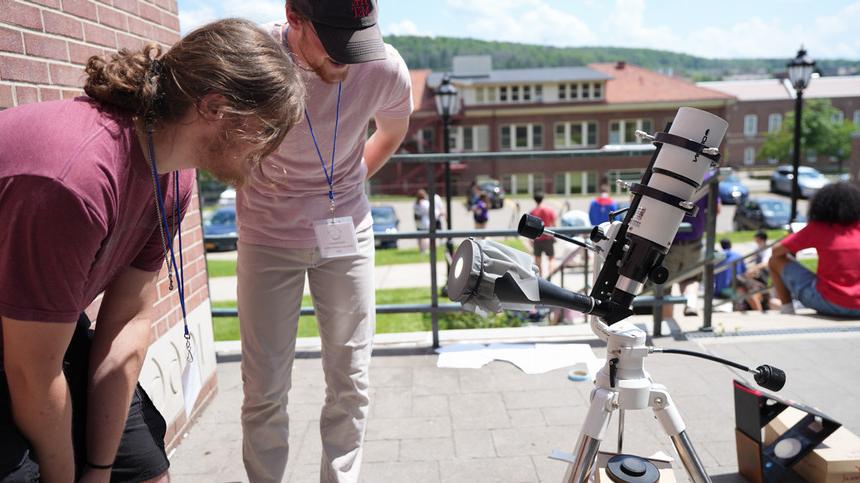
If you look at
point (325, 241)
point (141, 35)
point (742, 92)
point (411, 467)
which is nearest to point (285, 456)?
point (411, 467)

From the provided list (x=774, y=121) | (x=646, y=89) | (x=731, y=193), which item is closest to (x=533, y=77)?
(x=646, y=89)

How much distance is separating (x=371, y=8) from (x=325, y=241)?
2.40 ft

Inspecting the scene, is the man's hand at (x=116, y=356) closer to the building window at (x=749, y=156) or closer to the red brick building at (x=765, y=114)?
the red brick building at (x=765, y=114)

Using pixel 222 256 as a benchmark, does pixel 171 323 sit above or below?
above

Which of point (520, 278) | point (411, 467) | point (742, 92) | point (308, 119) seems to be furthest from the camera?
point (742, 92)

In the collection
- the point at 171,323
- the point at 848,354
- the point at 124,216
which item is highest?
the point at 124,216

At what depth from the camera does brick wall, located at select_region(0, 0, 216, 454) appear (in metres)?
1.77

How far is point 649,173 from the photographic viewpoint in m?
1.64

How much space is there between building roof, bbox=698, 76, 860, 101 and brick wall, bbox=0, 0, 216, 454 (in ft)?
205

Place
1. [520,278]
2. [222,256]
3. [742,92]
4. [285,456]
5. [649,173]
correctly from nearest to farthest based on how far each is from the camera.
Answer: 1. [520,278]
2. [649,173]
3. [285,456]
4. [222,256]
5. [742,92]

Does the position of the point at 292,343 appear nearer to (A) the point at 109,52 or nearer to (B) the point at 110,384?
(B) the point at 110,384

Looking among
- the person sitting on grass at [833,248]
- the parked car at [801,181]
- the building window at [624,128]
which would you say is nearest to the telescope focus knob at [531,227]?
the person sitting on grass at [833,248]

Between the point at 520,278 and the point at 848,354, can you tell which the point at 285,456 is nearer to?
the point at 520,278

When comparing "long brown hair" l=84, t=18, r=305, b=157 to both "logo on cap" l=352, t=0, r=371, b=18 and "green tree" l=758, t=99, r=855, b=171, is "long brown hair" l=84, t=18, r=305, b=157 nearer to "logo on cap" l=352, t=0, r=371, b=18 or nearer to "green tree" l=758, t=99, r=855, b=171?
"logo on cap" l=352, t=0, r=371, b=18
